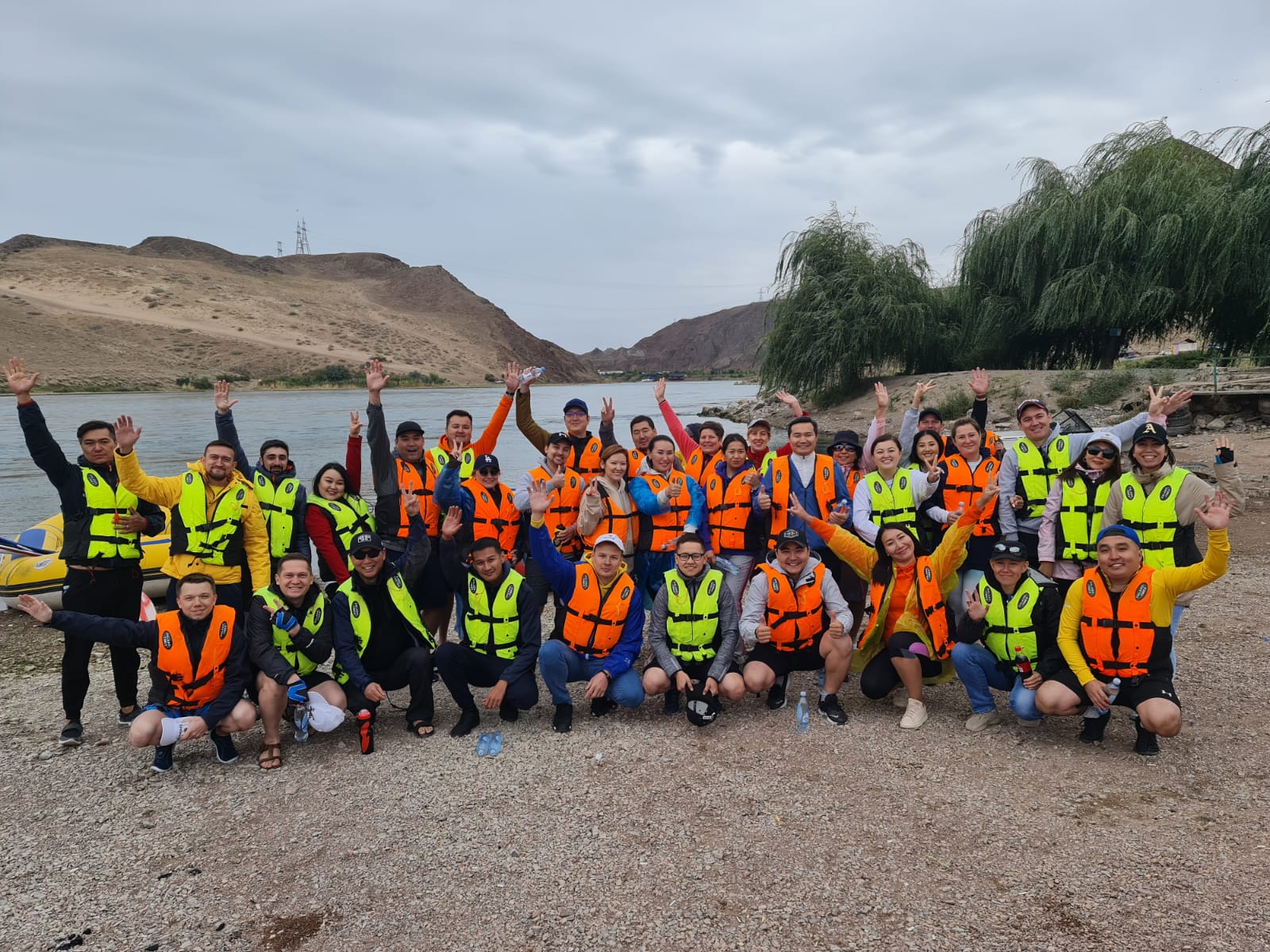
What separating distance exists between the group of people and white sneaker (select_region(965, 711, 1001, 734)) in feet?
0.15

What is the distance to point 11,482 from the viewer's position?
20.1 metres

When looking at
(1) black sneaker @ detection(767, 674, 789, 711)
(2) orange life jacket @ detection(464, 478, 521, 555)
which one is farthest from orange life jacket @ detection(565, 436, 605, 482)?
(1) black sneaker @ detection(767, 674, 789, 711)

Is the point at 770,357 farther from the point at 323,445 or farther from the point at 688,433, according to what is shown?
the point at 688,433

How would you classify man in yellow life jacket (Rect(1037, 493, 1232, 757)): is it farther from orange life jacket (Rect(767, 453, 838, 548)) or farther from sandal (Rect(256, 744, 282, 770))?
sandal (Rect(256, 744, 282, 770))

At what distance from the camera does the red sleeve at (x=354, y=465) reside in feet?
19.8

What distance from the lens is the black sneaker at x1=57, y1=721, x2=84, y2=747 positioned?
493 centimetres

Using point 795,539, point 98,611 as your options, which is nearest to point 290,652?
point 98,611

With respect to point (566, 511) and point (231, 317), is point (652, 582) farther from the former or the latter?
point (231, 317)

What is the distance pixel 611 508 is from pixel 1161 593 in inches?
141

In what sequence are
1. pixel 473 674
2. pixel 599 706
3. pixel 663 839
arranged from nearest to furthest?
1. pixel 663 839
2. pixel 473 674
3. pixel 599 706

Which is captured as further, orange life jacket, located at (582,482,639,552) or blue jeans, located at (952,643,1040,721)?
orange life jacket, located at (582,482,639,552)

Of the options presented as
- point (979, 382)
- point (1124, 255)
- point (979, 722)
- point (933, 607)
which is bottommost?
point (979, 722)

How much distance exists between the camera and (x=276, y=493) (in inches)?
225

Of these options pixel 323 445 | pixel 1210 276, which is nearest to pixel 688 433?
pixel 1210 276
